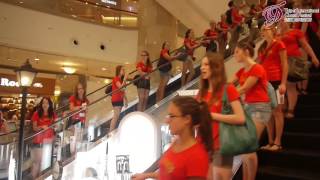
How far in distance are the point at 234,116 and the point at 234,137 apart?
0.54ft

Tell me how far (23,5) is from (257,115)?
1236 centimetres

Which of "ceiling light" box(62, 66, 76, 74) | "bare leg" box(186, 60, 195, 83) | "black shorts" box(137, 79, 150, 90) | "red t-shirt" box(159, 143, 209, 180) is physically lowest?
"red t-shirt" box(159, 143, 209, 180)

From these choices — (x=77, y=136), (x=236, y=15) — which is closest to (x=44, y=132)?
(x=77, y=136)

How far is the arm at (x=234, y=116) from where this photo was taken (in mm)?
2765

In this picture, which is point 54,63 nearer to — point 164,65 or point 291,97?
point 164,65

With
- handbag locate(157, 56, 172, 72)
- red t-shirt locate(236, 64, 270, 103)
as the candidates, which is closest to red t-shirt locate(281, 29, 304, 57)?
red t-shirt locate(236, 64, 270, 103)

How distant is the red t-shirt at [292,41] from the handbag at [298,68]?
3.6 inches

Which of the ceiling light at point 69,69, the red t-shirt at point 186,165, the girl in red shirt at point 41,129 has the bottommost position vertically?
the girl in red shirt at point 41,129

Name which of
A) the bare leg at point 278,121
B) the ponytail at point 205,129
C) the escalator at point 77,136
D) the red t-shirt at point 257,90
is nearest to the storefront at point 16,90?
the escalator at point 77,136

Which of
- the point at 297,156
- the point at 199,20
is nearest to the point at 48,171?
the point at 297,156

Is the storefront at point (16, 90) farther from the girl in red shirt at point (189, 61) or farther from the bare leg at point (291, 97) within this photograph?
the bare leg at point (291, 97)

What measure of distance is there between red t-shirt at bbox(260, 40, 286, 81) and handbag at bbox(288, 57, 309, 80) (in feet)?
1.02

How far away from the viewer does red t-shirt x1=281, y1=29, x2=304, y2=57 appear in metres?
4.92

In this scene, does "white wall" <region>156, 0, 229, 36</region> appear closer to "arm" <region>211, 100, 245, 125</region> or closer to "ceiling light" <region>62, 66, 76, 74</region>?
"ceiling light" <region>62, 66, 76, 74</region>
